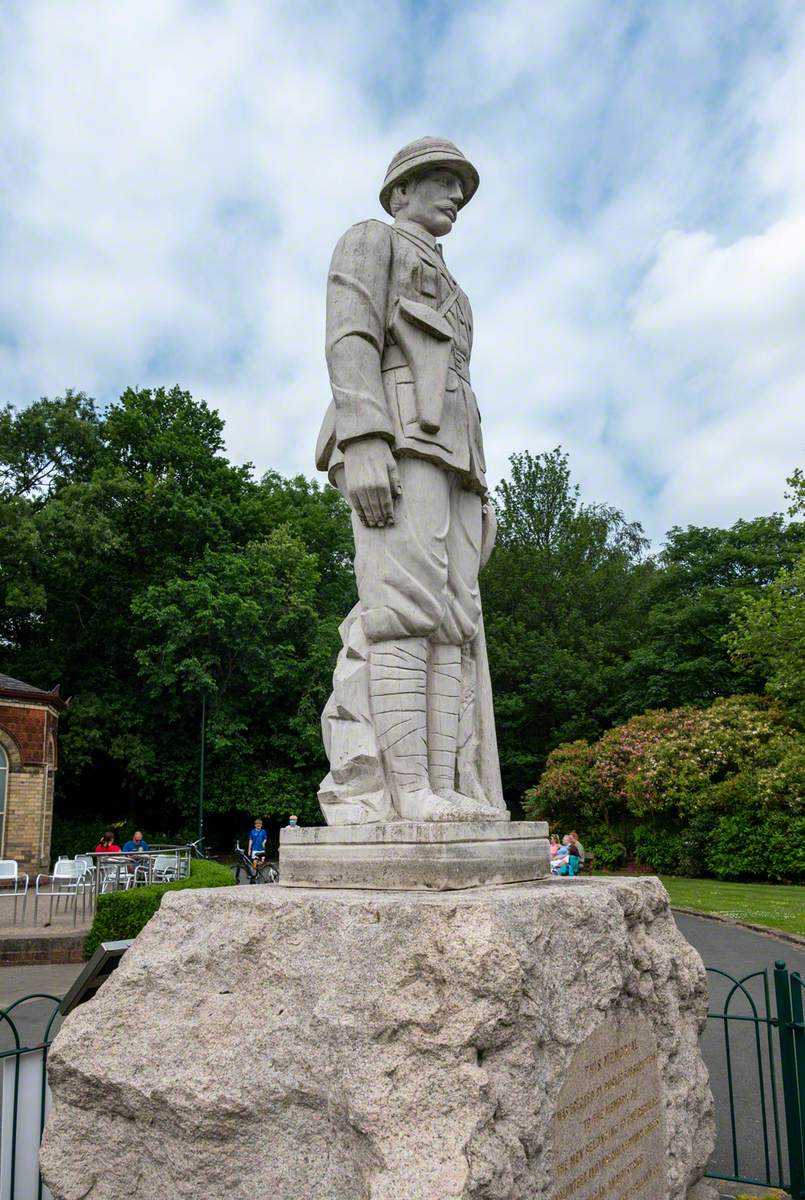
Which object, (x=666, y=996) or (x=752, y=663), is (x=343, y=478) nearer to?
(x=666, y=996)

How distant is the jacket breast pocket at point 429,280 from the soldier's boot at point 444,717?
61.7 inches

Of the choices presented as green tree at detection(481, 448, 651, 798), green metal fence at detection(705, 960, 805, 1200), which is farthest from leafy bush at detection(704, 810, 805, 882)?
green metal fence at detection(705, 960, 805, 1200)

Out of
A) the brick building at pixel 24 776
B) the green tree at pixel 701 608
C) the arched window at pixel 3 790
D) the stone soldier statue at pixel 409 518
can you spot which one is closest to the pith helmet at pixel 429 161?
the stone soldier statue at pixel 409 518

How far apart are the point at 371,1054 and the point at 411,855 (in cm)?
71

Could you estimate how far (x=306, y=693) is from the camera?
88.3 ft

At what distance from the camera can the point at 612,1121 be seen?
9.88 feet

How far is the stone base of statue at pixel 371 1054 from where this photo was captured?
2.47 meters

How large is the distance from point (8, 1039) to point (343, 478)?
540 cm

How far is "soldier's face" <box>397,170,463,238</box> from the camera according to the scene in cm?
423

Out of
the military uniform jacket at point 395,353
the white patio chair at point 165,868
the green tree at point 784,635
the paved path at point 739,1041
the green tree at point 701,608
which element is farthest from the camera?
the green tree at point 701,608

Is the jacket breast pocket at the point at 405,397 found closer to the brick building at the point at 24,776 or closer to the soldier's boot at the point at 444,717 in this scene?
the soldier's boot at the point at 444,717

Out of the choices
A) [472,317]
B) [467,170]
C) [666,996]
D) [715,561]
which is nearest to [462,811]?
[666,996]

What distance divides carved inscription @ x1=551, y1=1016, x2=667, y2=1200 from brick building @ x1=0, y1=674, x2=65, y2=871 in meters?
21.4

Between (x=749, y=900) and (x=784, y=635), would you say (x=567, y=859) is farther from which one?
(x=784, y=635)
